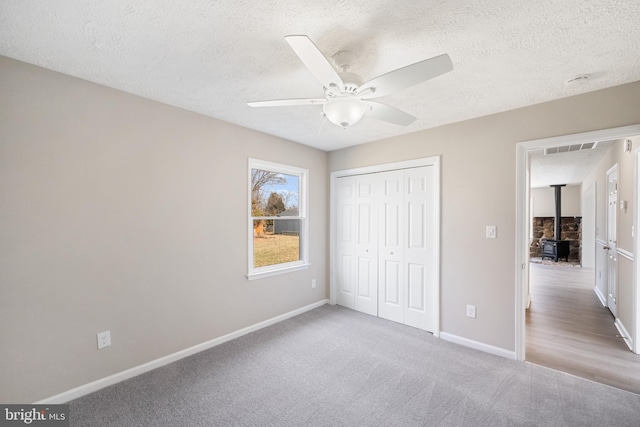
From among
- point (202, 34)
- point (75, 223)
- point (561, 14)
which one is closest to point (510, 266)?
point (561, 14)

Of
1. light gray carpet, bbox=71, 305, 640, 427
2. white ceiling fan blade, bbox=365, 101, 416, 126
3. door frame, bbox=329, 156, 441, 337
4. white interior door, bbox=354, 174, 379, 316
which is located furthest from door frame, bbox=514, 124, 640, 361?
white interior door, bbox=354, 174, 379, 316

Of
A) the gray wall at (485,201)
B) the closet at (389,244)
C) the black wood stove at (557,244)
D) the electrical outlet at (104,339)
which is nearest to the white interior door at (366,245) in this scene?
the closet at (389,244)

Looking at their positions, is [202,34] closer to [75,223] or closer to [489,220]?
[75,223]

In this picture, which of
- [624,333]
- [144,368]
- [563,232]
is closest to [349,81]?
[144,368]

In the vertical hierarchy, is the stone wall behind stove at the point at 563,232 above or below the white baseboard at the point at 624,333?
above

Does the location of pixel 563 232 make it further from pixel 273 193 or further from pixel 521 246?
pixel 273 193

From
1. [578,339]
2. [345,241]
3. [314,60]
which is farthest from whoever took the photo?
[345,241]

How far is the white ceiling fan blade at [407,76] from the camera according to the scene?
1243 millimetres

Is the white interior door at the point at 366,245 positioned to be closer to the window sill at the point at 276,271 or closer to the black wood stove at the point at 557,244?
the window sill at the point at 276,271

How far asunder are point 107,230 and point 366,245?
2.95 meters

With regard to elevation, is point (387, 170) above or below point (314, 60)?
below

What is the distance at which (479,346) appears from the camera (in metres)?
2.80

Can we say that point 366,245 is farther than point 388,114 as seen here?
Yes

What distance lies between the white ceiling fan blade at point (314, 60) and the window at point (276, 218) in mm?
1992
